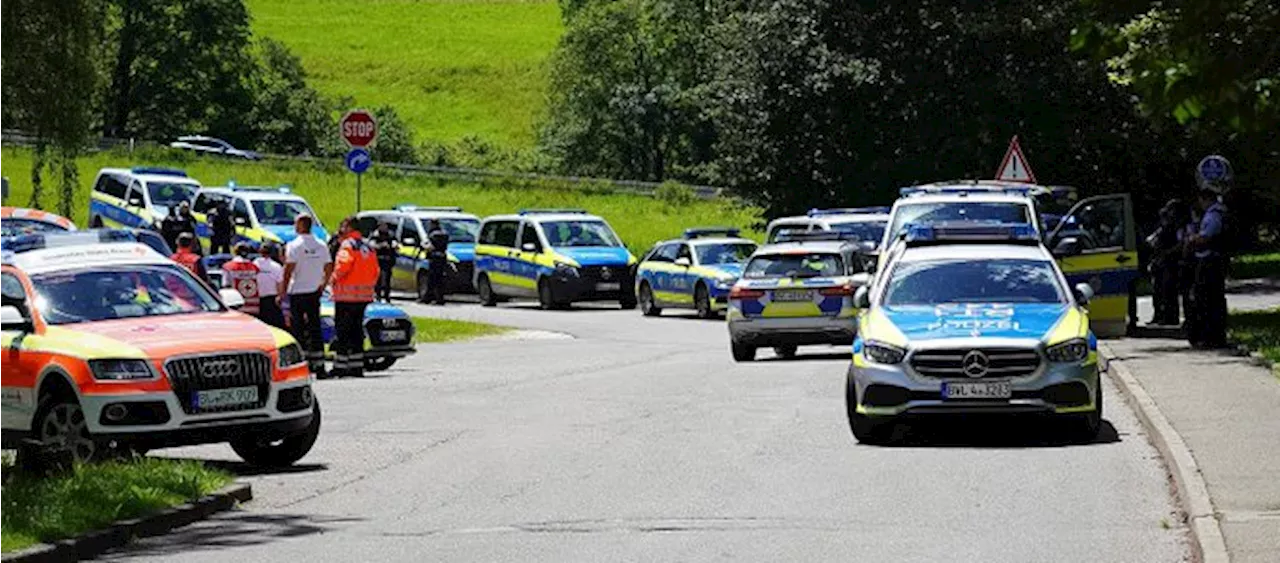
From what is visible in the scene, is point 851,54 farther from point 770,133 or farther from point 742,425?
point 742,425

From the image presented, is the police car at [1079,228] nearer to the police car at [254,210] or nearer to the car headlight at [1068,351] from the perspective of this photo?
the car headlight at [1068,351]

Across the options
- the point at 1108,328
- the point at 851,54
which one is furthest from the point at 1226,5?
the point at 851,54

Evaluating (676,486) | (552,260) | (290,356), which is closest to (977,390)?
(676,486)

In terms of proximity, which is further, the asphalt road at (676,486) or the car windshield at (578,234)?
the car windshield at (578,234)

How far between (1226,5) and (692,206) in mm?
79174

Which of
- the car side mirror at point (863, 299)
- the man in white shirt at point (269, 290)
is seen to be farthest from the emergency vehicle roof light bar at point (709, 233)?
the car side mirror at point (863, 299)

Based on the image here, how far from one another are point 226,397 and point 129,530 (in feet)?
11.5

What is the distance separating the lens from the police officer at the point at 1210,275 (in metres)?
29.1

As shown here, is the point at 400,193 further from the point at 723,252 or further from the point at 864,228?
the point at 864,228

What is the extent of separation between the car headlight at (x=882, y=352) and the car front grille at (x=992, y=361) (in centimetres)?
21

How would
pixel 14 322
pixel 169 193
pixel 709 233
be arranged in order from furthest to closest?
1. pixel 169 193
2. pixel 709 233
3. pixel 14 322

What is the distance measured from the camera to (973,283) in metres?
20.8

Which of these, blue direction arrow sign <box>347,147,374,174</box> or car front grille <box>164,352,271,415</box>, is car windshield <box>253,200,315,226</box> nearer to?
blue direction arrow sign <box>347,147,374,174</box>

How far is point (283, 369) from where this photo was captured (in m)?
18.2
